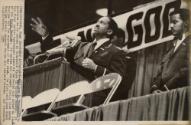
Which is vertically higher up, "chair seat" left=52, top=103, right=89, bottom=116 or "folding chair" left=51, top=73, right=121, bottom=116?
"folding chair" left=51, top=73, right=121, bottom=116

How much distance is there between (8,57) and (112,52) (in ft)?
0.69

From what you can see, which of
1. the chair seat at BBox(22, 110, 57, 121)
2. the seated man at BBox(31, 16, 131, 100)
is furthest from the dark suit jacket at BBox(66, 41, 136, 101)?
the chair seat at BBox(22, 110, 57, 121)

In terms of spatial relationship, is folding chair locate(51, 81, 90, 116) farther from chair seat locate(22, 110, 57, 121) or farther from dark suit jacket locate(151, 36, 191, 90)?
dark suit jacket locate(151, 36, 191, 90)

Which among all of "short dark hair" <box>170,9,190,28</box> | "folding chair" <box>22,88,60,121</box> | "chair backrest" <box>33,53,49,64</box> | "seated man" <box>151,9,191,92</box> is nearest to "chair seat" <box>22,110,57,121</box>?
"folding chair" <box>22,88,60,121</box>

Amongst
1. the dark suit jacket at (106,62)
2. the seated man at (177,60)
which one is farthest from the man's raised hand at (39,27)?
the seated man at (177,60)

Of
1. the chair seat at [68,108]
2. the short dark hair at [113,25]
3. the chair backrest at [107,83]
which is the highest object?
the short dark hair at [113,25]

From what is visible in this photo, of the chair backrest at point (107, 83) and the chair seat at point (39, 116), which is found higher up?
the chair backrest at point (107, 83)

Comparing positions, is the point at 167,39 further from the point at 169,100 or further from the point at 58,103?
the point at 58,103

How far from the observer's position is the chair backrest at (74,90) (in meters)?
0.53

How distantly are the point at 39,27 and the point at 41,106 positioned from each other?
0.16 m

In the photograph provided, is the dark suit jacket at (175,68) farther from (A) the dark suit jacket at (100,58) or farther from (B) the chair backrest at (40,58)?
(B) the chair backrest at (40,58)

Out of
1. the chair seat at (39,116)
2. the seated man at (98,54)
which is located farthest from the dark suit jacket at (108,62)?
the chair seat at (39,116)

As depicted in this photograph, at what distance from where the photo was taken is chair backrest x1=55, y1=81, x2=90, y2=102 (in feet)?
1.73

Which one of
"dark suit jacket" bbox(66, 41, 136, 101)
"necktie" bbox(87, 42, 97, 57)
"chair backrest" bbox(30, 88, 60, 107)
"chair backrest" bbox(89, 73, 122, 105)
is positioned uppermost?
"necktie" bbox(87, 42, 97, 57)
